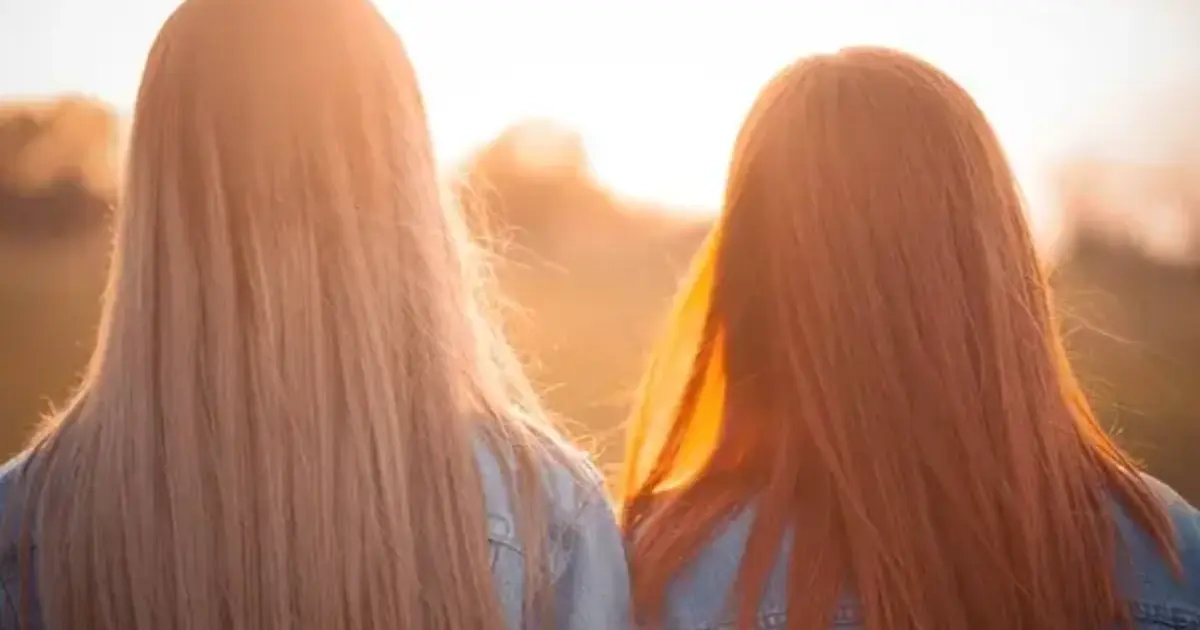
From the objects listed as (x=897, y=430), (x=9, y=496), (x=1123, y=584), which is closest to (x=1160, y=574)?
(x=1123, y=584)

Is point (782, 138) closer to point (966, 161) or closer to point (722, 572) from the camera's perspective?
point (966, 161)

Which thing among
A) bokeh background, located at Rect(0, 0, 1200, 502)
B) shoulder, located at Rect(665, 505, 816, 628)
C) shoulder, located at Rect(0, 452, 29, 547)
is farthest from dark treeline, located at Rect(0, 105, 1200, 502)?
shoulder, located at Rect(0, 452, 29, 547)

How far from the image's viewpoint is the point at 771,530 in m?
0.92

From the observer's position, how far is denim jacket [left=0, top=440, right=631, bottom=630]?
0.87m

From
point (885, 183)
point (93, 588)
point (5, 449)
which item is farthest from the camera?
point (5, 449)

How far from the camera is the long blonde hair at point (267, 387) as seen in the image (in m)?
0.82

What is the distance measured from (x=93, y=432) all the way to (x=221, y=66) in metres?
0.24

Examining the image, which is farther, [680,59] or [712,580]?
[680,59]

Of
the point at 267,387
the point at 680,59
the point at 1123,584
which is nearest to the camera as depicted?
the point at 267,387

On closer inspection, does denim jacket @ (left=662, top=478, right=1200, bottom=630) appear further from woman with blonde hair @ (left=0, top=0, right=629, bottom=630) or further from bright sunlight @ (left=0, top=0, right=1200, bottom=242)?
bright sunlight @ (left=0, top=0, right=1200, bottom=242)

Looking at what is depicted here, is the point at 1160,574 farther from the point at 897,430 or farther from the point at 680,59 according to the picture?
the point at 680,59

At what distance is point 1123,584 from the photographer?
93 cm

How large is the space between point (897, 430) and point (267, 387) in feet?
1.35

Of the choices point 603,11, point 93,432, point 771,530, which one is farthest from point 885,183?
→ point 603,11
